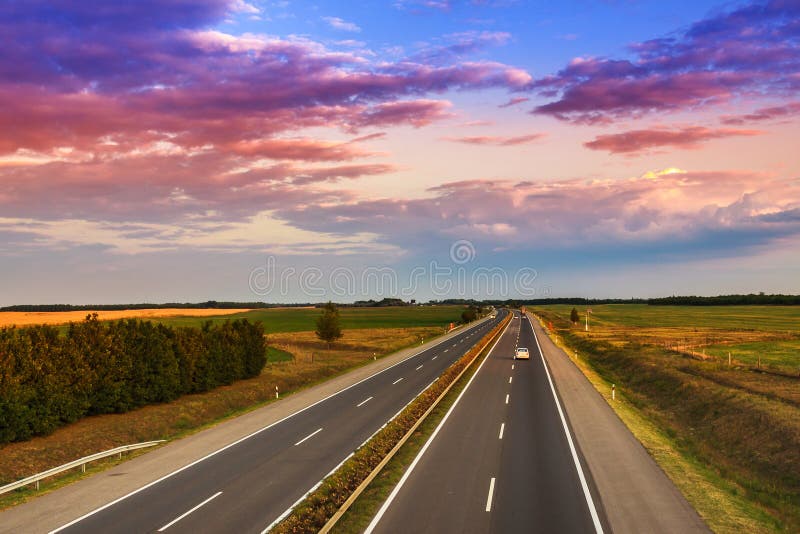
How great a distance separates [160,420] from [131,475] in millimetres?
11429

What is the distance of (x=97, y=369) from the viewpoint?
29188mm

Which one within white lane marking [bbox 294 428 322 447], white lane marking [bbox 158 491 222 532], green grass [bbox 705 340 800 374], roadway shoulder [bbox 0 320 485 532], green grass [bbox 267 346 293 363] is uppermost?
green grass [bbox 705 340 800 374]

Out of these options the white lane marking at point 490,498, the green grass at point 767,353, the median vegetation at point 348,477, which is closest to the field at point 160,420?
the median vegetation at point 348,477

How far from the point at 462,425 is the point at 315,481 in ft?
30.7

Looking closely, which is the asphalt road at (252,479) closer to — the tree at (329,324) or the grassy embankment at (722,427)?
the grassy embankment at (722,427)

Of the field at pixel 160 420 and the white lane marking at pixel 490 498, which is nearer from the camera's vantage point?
the white lane marking at pixel 490 498

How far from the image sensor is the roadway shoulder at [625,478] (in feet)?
45.8

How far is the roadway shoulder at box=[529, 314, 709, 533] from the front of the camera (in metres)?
14.0

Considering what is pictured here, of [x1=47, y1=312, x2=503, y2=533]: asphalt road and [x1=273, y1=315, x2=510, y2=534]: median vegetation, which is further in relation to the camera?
[x1=47, y1=312, x2=503, y2=533]: asphalt road

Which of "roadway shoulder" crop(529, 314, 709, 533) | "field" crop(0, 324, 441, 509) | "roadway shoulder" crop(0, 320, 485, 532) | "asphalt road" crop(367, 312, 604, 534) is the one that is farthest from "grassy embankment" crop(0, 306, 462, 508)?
"roadway shoulder" crop(529, 314, 709, 533)

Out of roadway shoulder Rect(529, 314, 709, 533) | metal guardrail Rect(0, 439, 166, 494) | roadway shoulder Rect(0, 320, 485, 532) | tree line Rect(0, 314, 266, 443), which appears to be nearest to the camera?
roadway shoulder Rect(529, 314, 709, 533)

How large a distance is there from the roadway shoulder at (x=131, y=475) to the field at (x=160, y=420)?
3.29 ft

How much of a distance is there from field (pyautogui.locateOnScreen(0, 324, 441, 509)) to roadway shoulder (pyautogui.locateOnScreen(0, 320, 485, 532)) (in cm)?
100

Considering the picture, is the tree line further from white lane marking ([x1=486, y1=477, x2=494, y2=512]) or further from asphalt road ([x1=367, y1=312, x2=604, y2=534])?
white lane marking ([x1=486, y1=477, x2=494, y2=512])
